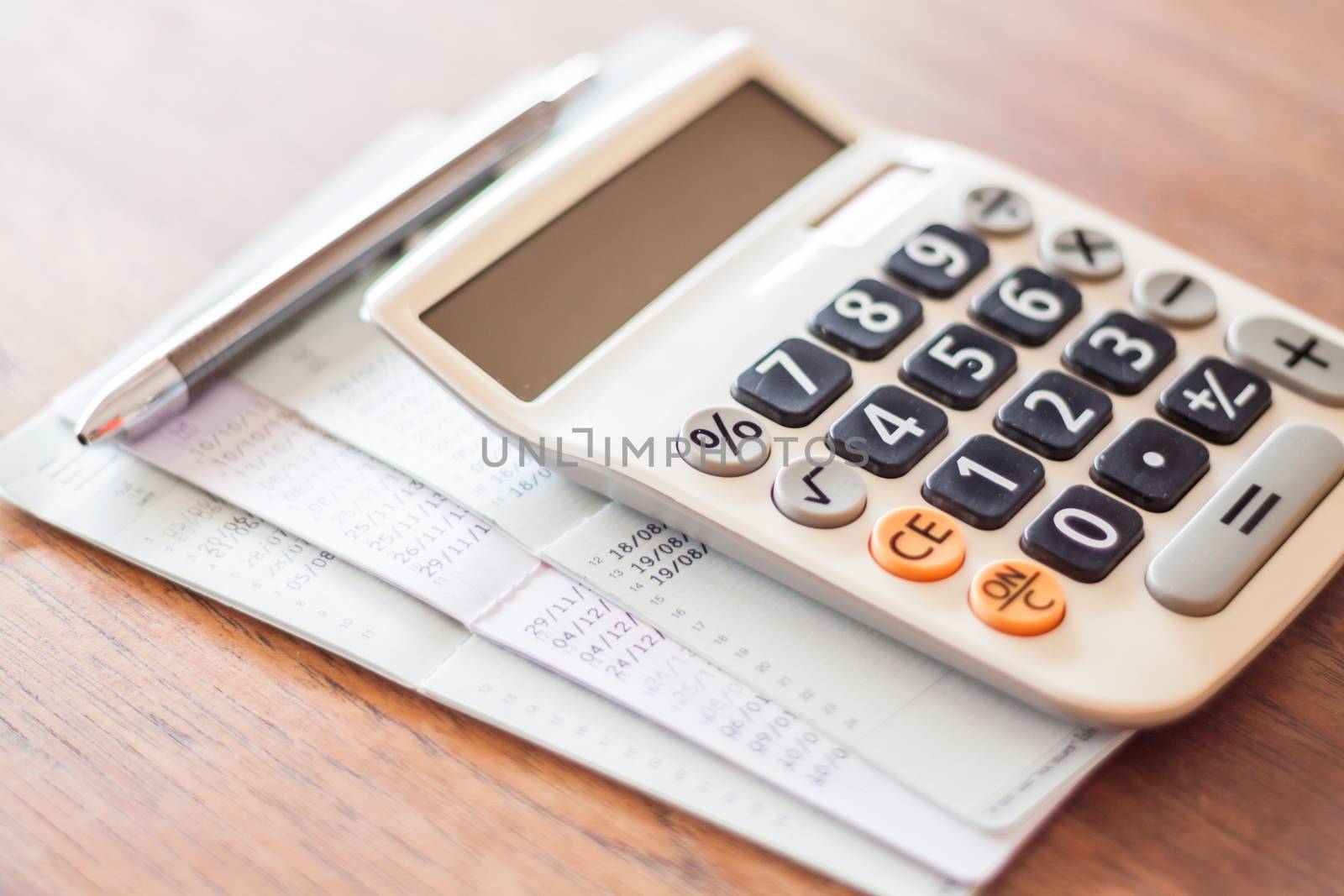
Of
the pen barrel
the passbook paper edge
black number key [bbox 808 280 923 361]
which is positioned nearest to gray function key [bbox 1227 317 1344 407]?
black number key [bbox 808 280 923 361]

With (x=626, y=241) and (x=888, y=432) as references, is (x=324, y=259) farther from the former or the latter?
(x=888, y=432)

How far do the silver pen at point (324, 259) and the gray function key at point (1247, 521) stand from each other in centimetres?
Answer: 32

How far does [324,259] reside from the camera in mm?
507

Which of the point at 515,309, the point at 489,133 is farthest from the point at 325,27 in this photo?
the point at 515,309

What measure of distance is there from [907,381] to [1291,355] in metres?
0.13

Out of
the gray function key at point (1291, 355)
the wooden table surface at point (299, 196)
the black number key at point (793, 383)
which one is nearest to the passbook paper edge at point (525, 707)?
the wooden table surface at point (299, 196)

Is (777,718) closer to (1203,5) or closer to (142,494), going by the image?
(142,494)

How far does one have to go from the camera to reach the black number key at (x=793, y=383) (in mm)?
425

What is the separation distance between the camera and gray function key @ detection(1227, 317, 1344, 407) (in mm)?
437

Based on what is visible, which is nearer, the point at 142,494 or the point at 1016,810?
the point at 1016,810

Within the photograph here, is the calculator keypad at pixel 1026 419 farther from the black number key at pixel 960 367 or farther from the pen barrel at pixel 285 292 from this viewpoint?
the pen barrel at pixel 285 292

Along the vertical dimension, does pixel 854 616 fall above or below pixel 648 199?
below

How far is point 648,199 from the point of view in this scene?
49 cm

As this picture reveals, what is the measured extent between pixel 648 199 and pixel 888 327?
0.11 meters
